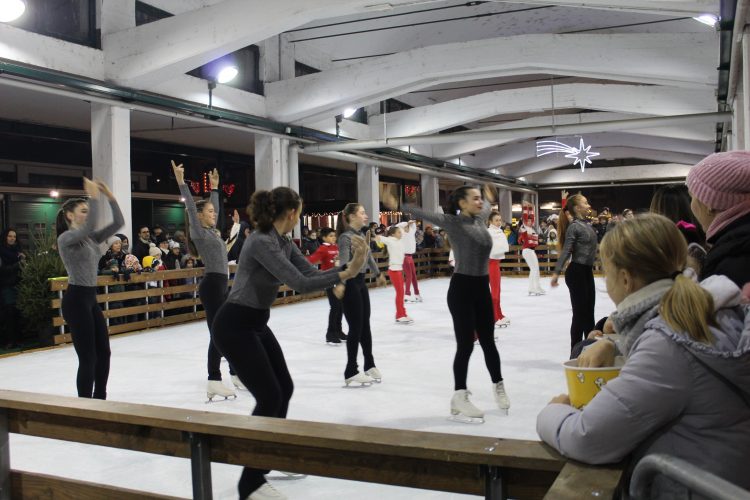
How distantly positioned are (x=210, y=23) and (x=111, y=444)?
7.90 m

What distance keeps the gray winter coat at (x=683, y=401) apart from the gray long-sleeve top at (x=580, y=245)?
428cm

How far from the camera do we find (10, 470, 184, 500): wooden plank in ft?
7.31

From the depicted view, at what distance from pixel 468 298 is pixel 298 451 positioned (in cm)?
239

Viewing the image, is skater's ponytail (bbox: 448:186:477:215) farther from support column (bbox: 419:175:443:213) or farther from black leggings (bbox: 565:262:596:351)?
support column (bbox: 419:175:443:213)

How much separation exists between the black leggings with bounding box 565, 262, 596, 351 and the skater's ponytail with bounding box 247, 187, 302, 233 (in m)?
3.15

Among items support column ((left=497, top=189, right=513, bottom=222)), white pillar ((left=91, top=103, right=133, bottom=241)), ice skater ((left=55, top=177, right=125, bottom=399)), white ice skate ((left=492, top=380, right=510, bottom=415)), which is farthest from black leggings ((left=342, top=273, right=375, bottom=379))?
support column ((left=497, top=189, right=513, bottom=222))

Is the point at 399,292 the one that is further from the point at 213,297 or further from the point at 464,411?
the point at 464,411

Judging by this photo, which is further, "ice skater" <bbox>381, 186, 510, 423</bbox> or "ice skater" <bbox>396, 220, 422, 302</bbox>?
"ice skater" <bbox>396, 220, 422, 302</bbox>

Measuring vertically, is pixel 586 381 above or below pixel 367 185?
below

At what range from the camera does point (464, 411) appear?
13.6ft

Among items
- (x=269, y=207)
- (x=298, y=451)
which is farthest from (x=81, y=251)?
(x=298, y=451)

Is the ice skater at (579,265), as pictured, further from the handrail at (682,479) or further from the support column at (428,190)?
the support column at (428,190)

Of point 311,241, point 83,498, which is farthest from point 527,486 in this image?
point 311,241

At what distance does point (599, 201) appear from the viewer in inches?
1098
